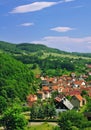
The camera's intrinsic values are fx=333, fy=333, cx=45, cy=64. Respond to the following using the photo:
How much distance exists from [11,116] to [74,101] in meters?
32.6

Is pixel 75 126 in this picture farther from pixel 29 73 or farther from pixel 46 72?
pixel 46 72

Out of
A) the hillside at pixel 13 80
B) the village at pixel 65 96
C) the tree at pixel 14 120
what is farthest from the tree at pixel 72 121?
the hillside at pixel 13 80

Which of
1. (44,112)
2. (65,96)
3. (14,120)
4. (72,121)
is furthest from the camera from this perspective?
(65,96)

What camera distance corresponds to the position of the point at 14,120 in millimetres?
56188

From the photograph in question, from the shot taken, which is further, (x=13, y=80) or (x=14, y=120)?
(x=13, y=80)

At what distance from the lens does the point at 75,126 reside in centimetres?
5075

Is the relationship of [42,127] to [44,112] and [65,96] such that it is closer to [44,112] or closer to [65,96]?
[44,112]

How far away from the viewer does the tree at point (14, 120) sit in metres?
55.5

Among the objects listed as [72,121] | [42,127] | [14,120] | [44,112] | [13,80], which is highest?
[13,80]

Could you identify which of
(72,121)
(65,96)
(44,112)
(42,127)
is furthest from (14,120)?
(65,96)

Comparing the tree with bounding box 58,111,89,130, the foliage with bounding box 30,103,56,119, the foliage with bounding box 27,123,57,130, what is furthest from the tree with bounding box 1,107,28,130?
the foliage with bounding box 30,103,56,119

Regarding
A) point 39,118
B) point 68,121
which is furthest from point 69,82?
point 68,121

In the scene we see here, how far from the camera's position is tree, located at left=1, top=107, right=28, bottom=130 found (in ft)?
182

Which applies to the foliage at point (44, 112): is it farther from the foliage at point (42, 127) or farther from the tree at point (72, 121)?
the tree at point (72, 121)
